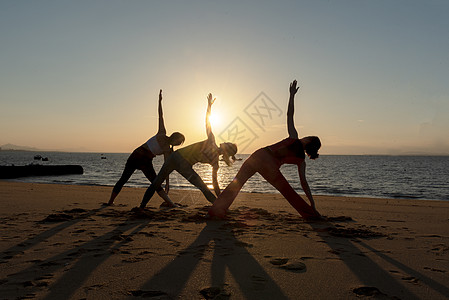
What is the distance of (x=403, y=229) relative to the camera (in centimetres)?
591

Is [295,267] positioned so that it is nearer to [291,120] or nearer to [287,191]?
[287,191]

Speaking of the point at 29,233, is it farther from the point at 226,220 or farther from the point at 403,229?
the point at 403,229

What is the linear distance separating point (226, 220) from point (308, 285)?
11.0 ft

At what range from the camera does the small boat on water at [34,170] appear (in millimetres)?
27188

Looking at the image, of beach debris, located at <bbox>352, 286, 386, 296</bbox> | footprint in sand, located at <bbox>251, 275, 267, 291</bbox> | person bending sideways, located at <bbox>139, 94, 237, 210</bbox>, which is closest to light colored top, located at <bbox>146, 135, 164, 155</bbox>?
person bending sideways, located at <bbox>139, 94, 237, 210</bbox>

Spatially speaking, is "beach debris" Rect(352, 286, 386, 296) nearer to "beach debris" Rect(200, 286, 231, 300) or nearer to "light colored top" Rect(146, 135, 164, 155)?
"beach debris" Rect(200, 286, 231, 300)

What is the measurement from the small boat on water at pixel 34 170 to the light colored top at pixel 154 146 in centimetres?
2514

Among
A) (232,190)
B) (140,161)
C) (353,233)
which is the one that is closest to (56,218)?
(140,161)

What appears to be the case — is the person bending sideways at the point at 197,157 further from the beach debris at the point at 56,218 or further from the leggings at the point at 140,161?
the beach debris at the point at 56,218

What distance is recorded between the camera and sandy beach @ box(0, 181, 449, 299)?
287cm

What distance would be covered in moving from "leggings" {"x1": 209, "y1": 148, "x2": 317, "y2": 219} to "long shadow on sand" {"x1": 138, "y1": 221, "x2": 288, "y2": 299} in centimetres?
134

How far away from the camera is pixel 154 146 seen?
24.5ft

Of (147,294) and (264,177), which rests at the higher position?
(264,177)

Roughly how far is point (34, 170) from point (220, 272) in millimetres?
32157
